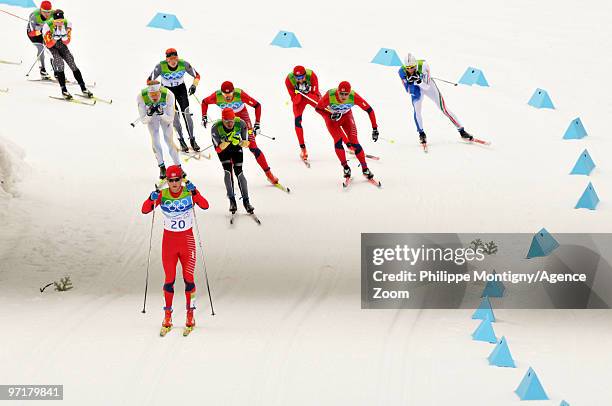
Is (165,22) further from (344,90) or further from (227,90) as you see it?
(344,90)

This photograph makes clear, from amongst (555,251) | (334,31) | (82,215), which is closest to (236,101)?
(82,215)

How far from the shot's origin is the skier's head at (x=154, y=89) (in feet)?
55.9

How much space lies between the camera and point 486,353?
1301 centimetres

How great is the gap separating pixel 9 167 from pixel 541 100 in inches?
486

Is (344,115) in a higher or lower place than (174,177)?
lower

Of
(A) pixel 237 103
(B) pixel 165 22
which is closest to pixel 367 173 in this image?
(A) pixel 237 103

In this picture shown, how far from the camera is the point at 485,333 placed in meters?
13.5

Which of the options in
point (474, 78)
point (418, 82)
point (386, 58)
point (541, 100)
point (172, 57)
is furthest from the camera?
point (386, 58)

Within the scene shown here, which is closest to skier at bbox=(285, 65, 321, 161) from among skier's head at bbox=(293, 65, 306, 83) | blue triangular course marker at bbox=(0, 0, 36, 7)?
skier's head at bbox=(293, 65, 306, 83)

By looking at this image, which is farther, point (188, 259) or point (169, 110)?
point (169, 110)

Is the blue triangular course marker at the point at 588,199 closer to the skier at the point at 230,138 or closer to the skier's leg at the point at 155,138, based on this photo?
the skier at the point at 230,138

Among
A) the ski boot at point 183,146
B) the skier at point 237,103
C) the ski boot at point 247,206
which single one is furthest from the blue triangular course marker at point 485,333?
the ski boot at point 183,146

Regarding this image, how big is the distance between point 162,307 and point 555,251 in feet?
21.5

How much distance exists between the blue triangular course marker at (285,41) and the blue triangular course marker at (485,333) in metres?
15.7
